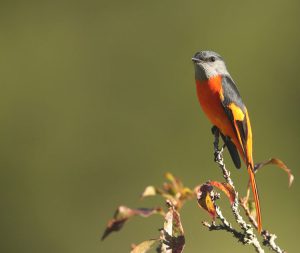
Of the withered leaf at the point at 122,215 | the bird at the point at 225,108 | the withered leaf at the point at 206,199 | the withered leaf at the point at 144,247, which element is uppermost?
the bird at the point at 225,108

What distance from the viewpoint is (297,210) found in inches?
335

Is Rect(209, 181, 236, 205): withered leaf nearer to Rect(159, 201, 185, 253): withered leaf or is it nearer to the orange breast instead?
Rect(159, 201, 185, 253): withered leaf

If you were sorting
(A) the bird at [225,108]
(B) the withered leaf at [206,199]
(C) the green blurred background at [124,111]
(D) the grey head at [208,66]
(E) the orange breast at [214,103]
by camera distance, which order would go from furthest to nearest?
1. (C) the green blurred background at [124,111]
2. (D) the grey head at [208,66]
3. (E) the orange breast at [214,103]
4. (A) the bird at [225,108]
5. (B) the withered leaf at [206,199]

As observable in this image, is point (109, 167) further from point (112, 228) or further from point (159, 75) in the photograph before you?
point (112, 228)

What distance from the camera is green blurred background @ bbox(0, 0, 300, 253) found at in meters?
8.59

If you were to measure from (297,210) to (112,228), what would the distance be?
266 inches

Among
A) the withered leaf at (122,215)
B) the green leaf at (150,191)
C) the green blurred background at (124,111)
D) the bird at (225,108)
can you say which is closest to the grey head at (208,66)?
the bird at (225,108)

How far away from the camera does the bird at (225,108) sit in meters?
3.75

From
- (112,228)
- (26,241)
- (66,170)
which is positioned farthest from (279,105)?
(112,228)

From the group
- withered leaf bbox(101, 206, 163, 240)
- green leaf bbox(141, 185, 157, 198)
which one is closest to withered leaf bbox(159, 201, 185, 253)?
withered leaf bbox(101, 206, 163, 240)

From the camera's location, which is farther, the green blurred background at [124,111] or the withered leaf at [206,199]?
the green blurred background at [124,111]

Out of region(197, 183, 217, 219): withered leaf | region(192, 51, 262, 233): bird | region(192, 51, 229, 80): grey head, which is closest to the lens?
region(197, 183, 217, 219): withered leaf

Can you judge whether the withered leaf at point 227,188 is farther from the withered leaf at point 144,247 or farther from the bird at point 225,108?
the bird at point 225,108

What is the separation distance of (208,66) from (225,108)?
19.8 inches
